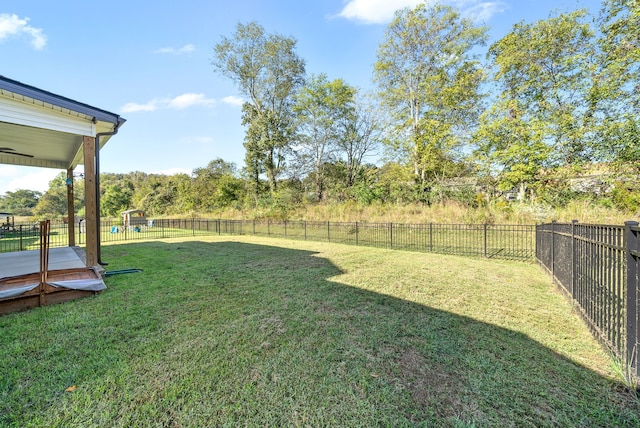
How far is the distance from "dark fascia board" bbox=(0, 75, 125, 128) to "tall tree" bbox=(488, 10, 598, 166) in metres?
14.5

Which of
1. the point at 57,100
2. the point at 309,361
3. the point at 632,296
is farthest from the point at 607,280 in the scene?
the point at 57,100

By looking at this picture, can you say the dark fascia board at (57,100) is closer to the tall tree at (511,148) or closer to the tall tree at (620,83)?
the tall tree at (511,148)

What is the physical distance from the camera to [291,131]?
21172mm

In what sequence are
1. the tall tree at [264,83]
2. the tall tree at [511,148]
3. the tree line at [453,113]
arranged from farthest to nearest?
the tall tree at [264,83] → the tall tree at [511,148] → the tree line at [453,113]

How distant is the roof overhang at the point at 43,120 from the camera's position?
409cm

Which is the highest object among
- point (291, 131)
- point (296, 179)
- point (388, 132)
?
point (291, 131)

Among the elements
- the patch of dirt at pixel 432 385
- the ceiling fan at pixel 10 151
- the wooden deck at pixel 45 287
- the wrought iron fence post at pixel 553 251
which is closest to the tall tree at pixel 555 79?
the wrought iron fence post at pixel 553 251

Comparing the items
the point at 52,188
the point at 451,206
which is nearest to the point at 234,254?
the point at 451,206

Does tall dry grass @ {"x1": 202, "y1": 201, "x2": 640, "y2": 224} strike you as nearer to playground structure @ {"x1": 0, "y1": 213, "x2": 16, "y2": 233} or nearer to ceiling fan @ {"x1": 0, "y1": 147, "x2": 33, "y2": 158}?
ceiling fan @ {"x1": 0, "y1": 147, "x2": 33, "y2": 158}

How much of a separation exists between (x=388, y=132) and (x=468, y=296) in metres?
15.0

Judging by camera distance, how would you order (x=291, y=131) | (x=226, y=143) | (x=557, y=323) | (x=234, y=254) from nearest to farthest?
(x=557, y=323) → (x=234, y=254) → (x=291, y=131) → (x=226, y=143)

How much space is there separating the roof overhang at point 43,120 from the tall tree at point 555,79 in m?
14.7

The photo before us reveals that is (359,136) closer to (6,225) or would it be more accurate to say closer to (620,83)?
(620,83)

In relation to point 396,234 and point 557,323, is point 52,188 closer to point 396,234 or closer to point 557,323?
point 396,234
